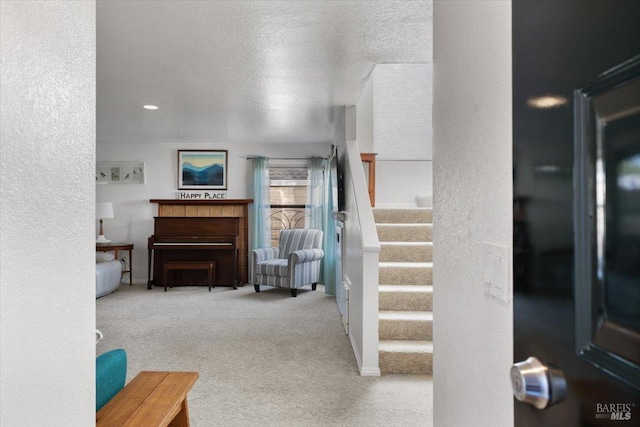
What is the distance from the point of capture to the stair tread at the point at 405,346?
329cm

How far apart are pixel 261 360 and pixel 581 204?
3.33 meters

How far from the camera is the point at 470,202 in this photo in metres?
1.08

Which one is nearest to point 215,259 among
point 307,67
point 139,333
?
point 139,333

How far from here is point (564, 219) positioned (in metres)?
0.56

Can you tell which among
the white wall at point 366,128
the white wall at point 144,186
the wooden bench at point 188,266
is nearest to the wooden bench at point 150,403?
the wooden bench at point 188,266

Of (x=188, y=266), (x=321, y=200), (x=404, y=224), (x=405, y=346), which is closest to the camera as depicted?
(x=405, y=346)

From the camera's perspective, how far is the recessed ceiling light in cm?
56

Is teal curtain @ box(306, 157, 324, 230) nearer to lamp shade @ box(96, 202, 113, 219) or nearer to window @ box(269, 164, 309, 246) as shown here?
window @ box(269, 164, 309, 246)

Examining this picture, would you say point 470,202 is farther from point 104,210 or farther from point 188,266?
point 104,210

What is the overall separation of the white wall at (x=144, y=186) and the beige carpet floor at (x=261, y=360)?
1.52m

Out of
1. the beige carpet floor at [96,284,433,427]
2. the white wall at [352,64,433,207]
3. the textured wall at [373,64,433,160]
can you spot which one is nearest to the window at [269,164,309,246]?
the white wall at [352,64,433,207]

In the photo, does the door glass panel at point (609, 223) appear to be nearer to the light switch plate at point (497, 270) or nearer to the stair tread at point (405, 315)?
the light switch plate at point (497, 270)

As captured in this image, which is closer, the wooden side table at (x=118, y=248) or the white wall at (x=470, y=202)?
the white wall at (x=470, y=202)

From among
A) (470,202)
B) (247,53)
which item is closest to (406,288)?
(247,53)
